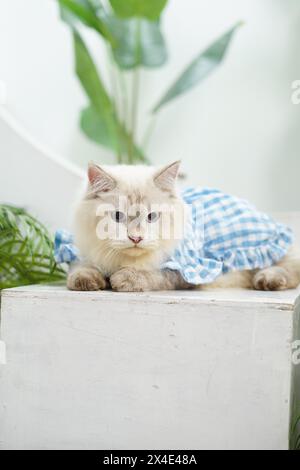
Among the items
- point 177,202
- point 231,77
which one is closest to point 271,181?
point 231,77

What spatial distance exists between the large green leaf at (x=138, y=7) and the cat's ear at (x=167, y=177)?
1.19m

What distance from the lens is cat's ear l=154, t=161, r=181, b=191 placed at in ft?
4.74

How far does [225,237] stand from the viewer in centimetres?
166

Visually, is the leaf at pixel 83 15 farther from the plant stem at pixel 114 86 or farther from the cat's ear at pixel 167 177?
the cat's ear at pixel 167 177

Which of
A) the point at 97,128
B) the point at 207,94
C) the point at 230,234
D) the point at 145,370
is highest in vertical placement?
the point at 207,94

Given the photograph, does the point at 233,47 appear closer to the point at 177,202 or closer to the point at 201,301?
the point at 177,202

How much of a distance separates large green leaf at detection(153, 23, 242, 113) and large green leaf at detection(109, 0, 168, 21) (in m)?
0.31

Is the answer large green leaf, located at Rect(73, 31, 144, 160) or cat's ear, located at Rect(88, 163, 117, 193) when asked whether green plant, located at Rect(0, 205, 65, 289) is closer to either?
cat's ear, located at Rect(88, 163, 117, 193)

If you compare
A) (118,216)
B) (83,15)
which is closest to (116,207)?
(118,216)

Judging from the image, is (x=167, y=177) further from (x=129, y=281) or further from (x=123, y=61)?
(x=123, y=61)

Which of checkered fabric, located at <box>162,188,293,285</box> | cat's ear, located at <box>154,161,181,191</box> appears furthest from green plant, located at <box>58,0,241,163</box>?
cat's ear, located at <box>154,161,181,191</box>

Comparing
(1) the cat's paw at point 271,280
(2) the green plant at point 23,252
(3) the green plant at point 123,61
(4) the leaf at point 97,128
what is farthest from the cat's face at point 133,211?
(4) the leaf at point 97,128

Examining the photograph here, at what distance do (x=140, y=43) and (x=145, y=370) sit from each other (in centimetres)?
184

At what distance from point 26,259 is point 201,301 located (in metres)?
0.75
